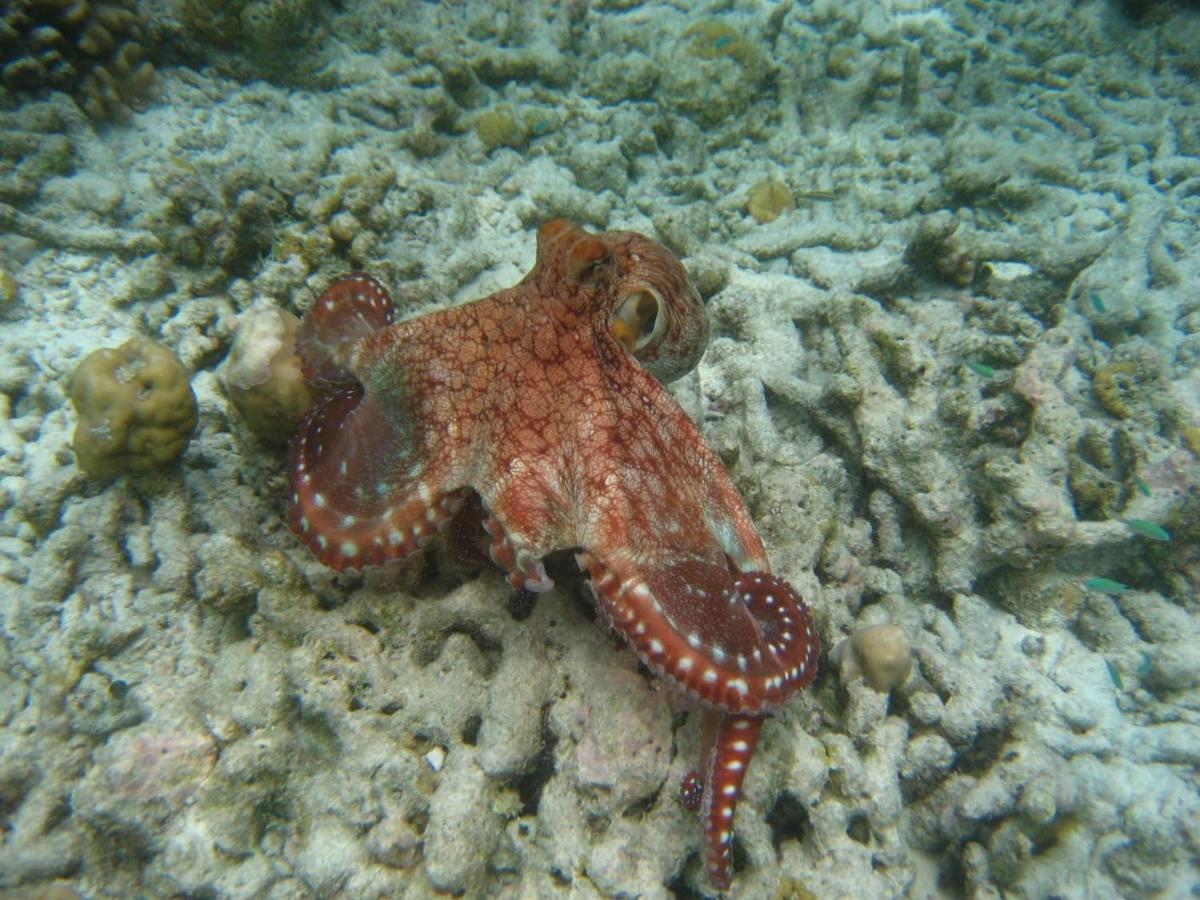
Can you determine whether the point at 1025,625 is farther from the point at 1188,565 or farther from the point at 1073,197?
the point at 1073,197

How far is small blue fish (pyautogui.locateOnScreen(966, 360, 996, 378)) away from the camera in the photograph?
4562mm

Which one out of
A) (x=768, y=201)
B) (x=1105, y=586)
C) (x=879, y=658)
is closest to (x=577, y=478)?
(x=879, y=658)

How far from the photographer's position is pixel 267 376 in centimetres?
321

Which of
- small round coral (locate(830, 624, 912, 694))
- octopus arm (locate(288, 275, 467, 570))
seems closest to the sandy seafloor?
small round coral (locate(830, 624, 912, 694))

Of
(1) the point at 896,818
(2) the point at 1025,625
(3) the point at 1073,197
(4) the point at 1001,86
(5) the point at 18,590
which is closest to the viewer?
(5) the point at 18,590

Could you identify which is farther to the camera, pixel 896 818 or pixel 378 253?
pixel 378 253

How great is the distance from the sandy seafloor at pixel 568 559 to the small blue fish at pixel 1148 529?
14 centimetres

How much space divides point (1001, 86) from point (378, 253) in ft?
28.6

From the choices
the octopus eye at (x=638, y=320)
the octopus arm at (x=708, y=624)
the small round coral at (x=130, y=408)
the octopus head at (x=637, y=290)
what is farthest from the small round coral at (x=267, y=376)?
the octopus arm at (x=708, y=624)

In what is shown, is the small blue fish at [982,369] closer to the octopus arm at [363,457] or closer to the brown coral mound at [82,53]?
the octopus arm at [363,457]

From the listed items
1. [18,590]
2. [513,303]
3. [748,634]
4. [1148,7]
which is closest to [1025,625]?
[748,634]

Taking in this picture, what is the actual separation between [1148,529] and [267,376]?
17.7 ft

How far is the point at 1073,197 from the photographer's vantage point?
693cm

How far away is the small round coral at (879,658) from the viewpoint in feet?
11.3
